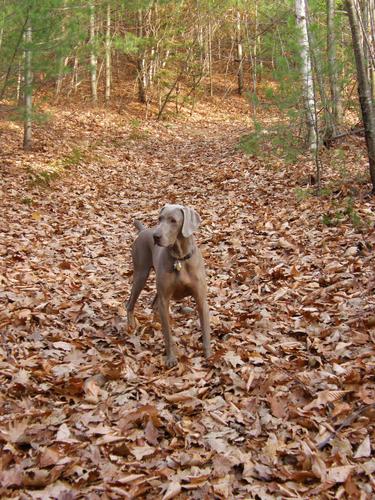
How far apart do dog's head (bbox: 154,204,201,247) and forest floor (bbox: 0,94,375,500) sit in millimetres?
1176

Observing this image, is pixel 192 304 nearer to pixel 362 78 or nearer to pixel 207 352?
pixel 207 352

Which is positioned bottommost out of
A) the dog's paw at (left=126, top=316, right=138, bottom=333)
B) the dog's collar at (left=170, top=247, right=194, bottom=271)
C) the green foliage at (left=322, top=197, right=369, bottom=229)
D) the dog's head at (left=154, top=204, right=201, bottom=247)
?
the dog's paw at (left=126, top=316, right=138, bottom=333)

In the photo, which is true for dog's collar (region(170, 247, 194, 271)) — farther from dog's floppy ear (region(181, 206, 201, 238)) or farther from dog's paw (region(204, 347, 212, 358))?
dog's paw (region(204, 347, 212, 358))

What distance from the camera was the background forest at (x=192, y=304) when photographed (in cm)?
306

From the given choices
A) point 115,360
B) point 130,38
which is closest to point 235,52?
point 130,38

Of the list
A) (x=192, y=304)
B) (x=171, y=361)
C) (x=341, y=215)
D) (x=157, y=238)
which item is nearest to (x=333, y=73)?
(x=341, y=215)

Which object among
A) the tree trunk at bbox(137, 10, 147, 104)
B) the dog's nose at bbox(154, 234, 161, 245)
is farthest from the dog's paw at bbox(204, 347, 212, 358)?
the tree trunk at bbox(137, 10, 147, 104)

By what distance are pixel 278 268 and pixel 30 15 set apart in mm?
7380

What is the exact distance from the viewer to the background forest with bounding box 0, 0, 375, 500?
10.1 feet

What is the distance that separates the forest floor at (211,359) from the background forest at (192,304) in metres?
0.02

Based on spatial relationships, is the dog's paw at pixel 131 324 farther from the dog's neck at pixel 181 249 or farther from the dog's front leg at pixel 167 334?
the dog's neck at pixel 181 249

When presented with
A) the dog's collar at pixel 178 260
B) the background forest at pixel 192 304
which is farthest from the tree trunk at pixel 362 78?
the dog's collar at pixel 178 260

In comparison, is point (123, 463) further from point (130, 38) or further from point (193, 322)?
point (130, 38)

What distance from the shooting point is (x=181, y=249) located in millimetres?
4387
